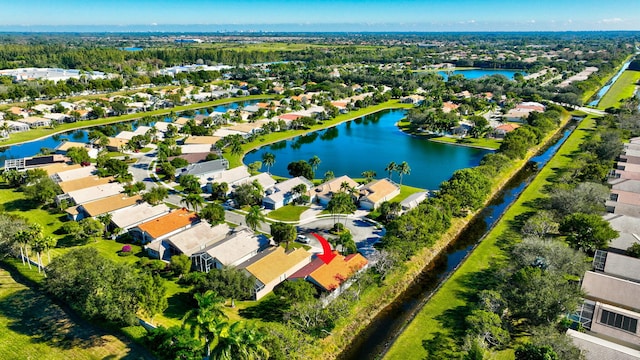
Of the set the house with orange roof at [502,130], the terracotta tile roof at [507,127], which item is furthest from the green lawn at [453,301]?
the terracotta tile roof at [507,127]

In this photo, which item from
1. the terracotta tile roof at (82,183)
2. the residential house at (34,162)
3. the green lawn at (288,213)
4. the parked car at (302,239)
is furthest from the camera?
the residential house at (34,162)

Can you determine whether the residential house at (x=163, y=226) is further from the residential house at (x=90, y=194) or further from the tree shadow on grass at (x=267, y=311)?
Result: the tree shadow on grass at (x=267, y=311)

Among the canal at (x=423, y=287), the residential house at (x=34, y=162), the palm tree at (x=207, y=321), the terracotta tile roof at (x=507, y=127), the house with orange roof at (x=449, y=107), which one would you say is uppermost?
the house with orange roof at (x=449, y=107)

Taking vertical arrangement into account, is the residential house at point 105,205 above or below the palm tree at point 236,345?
below

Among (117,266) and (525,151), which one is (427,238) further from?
(525,151)

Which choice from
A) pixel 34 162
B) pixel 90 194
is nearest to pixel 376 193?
pixel 90 194

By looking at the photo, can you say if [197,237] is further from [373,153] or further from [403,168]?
[373,153]

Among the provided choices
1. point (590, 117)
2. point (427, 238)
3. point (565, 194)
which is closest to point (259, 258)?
point (427, 238)
